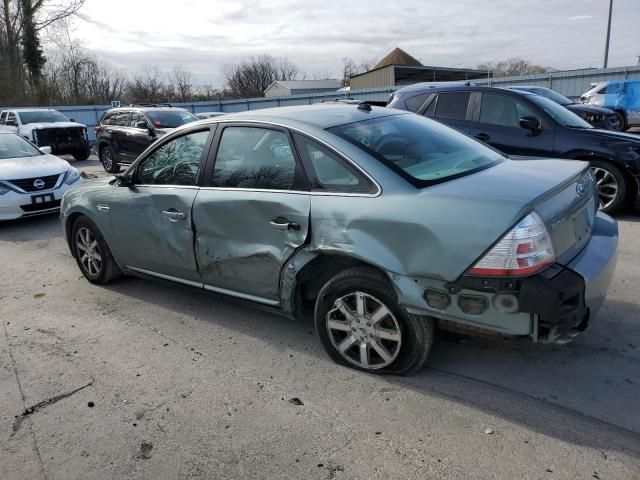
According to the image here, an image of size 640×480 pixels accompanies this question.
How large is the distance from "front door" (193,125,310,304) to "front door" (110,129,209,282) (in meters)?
0.16

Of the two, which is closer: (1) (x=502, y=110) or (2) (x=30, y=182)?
(1) (x=502, y=110)

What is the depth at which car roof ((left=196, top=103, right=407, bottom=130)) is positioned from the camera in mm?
3412

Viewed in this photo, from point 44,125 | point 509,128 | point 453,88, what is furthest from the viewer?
point 44,125

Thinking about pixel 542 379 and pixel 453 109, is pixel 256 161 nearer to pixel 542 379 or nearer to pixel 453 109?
pixel 542 379

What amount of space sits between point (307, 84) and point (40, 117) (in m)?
54.4

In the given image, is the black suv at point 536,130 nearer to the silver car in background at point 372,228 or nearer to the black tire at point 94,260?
the silver car in background at point 372,228

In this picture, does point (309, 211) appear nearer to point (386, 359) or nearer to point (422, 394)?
point (386, 359)

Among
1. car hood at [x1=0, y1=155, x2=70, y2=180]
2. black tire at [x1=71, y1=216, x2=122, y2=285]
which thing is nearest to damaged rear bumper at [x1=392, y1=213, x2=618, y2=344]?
black tire at [x1=71, y1=216, x2=122, y2=285]

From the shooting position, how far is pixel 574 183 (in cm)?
307

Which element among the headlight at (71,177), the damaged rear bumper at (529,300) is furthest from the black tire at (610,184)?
the headlight at (71,177)

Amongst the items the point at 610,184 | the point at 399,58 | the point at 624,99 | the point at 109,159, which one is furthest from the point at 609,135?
the point at 399,58

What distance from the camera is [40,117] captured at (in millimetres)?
17078

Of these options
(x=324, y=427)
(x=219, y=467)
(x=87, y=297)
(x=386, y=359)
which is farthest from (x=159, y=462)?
(x=87, y=297)

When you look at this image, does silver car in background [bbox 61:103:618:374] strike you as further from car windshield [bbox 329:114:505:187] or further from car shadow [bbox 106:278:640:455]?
car shadow [bbox 106:278:640:455]
